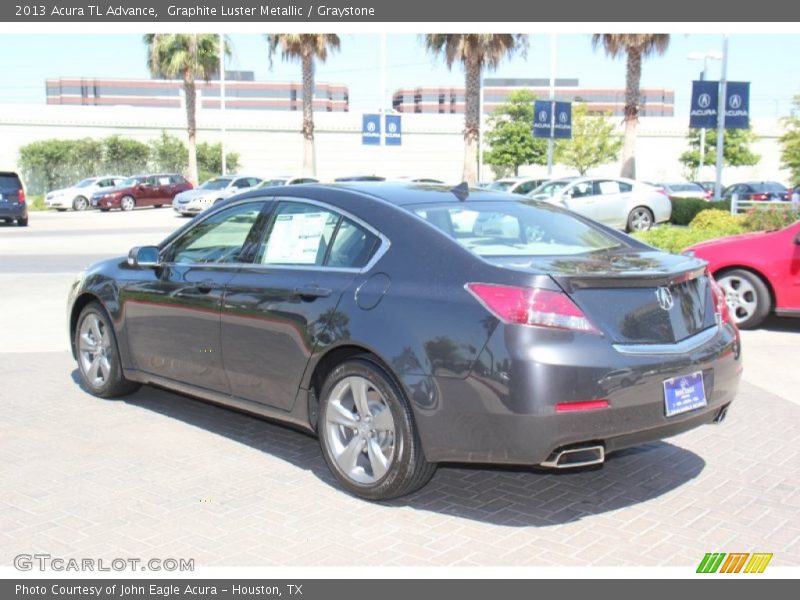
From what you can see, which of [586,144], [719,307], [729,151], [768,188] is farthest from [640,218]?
[729,151]

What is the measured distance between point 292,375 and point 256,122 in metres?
55.6

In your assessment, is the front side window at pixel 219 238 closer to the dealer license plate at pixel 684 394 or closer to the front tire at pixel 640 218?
the dealer license plate at pixel 684 394

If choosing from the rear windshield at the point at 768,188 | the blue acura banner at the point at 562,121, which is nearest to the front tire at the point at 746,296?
the blue acura banner at the point at 562,121

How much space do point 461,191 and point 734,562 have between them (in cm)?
259

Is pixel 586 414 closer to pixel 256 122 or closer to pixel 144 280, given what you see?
pixel 144 280

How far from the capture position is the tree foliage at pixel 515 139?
59938 mm

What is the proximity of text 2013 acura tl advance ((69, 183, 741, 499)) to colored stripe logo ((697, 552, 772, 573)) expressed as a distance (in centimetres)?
62

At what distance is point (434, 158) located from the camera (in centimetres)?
6019

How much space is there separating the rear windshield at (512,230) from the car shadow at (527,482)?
1.22 meters

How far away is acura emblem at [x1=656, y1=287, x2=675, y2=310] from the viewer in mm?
4344

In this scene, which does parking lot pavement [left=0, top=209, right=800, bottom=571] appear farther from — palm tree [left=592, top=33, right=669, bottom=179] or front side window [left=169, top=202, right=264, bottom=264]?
palm tree [left=592, top=33, right=669, bottom=179]

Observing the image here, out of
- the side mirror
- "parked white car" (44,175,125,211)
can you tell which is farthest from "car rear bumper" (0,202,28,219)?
the side mirror

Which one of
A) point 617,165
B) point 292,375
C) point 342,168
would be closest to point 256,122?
point 342,168

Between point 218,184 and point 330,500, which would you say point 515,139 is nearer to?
point 218,184
